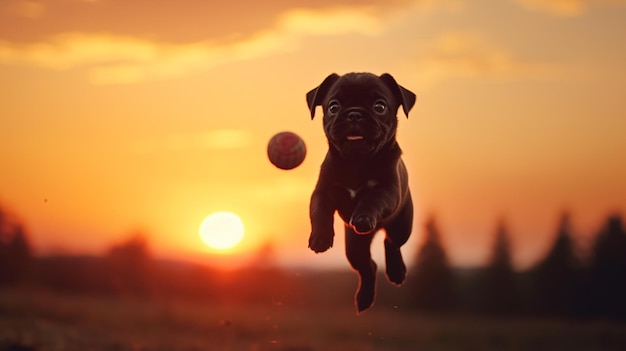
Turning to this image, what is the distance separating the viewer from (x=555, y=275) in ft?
224

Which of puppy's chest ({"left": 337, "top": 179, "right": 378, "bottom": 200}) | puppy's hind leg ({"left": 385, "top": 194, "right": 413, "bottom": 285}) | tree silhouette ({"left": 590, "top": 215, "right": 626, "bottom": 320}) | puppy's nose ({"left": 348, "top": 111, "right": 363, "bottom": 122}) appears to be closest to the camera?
puppy's nose ({"left": 348, "top": 111, "right": 363, "bottom": 122})

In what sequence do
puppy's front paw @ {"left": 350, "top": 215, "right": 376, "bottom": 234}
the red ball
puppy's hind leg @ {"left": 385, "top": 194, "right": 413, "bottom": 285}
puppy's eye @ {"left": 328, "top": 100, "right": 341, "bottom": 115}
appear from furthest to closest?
puppy's hind leg @ {"left": 385, "top": 194, "right": 413, "bottom": 285} < the red ball < puppy's eye @ {"left": 328, "top": 100, "right": 341, "bottom": 115} < puppy's front paw @ {"left": 350, "top": 215, "right": 376, "bottom": 234}

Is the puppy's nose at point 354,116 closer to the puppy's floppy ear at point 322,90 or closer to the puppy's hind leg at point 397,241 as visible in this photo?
the puppy's floppy ear at point 322,90

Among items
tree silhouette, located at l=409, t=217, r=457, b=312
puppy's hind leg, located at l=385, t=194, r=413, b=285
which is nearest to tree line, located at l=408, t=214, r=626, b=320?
tree silhouette, located at l=409, t=217, r=457, b=312

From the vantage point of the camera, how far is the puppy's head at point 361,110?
971cm

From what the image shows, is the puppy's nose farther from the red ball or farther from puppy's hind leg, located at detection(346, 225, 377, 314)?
puppy's hind leg, located at detection(346, 225, 377, 314)

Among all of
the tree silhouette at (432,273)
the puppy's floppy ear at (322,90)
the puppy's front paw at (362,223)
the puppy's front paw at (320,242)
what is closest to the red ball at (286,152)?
the puppy's floppy ear at (322,90)

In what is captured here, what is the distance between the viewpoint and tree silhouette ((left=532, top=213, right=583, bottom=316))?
64.1 m

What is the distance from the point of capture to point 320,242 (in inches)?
395

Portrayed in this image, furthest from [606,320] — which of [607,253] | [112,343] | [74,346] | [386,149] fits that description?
[386,149]

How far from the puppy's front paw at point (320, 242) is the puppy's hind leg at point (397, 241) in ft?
5.83

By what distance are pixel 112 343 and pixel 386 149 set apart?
37725mm

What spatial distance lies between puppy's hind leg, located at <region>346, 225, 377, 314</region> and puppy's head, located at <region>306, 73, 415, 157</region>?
1.72m

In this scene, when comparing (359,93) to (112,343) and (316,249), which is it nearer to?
(316,249)
